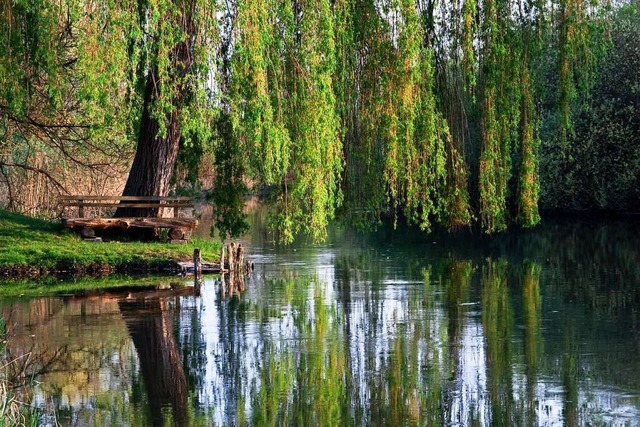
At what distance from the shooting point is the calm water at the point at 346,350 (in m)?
11.5

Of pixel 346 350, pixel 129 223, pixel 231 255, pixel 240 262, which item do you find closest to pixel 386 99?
pixel 346 350

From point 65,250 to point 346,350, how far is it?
1245cm

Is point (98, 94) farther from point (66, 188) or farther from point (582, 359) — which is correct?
point (66, 188)

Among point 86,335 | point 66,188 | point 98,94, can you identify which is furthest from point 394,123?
point 66,188

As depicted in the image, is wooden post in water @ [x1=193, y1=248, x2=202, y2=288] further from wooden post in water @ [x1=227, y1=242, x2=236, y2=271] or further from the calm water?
the calm water

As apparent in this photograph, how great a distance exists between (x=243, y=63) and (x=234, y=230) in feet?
25.2

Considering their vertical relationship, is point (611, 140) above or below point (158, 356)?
above

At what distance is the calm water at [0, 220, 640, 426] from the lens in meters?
11.5

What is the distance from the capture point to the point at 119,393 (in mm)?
12508

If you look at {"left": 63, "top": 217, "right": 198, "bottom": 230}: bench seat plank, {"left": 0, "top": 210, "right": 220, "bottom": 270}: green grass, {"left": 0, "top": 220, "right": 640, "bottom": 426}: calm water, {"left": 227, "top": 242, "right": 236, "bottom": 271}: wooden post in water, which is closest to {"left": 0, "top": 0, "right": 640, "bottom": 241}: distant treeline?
{"left": 0, "top": 220, "right": 640, "bottom": 426}: calm water

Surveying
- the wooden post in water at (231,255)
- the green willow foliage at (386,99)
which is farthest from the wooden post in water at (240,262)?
the green willow foliage at (386,99)

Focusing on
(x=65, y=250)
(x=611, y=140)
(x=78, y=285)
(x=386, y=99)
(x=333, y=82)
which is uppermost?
(x=611, y=140)

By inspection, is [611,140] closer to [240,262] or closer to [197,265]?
[240,262]

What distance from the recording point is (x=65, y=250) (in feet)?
85.7
